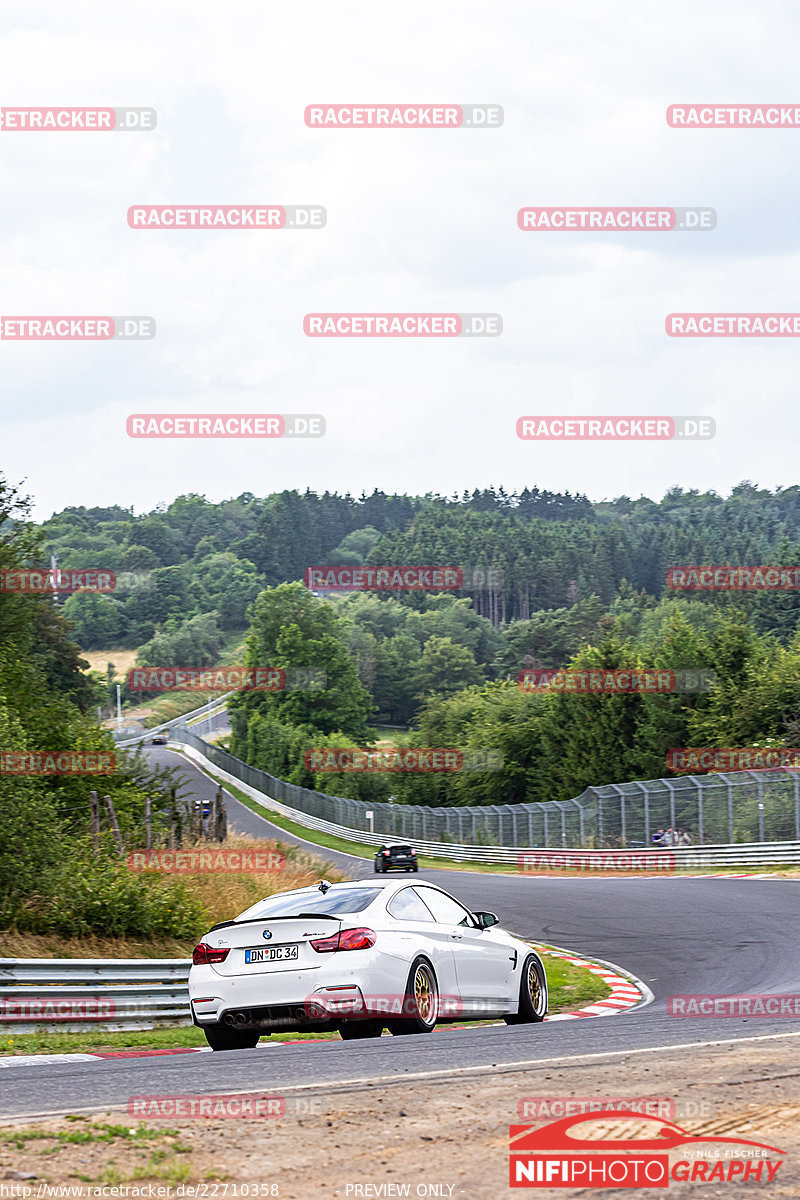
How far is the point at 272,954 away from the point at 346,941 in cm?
60

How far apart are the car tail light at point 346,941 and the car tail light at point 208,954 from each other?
0.79 metres

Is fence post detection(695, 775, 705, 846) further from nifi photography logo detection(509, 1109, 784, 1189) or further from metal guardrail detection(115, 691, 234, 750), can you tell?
metal guardrail detection(115, 691, 234, 750)

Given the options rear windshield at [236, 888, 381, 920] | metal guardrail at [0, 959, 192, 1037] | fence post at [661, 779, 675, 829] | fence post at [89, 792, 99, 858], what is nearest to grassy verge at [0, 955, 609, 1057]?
metal guardrail at [0, 959, 192, 1037]

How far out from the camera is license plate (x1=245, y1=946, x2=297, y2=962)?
31.9 ft

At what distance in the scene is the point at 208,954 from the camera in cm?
1012

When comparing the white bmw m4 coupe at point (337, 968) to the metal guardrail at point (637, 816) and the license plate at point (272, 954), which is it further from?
the metal guardrail at point (637, 816)

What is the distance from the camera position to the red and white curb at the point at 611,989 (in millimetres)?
13734

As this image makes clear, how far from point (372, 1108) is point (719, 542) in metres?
169

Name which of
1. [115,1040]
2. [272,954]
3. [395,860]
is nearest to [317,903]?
[272,954]

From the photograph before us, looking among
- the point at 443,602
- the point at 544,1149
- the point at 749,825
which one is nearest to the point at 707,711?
the point at 749,825

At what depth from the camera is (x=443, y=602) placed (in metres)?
166

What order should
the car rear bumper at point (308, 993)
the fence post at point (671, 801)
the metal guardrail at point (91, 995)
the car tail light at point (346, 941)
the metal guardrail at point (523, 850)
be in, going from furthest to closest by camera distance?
the fence post at point (671, 801)
the metal guardrail at point (523, 850)
the metal guardrail at point (91, 995)
the car tail light at point (346, 941)
the car rear bumper at point (308, 993)

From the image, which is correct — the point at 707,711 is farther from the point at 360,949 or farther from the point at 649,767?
the point at 360,949

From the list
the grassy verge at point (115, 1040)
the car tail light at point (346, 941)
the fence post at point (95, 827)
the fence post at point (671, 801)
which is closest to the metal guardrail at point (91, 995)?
the grassy verge at point (115, 1040)
